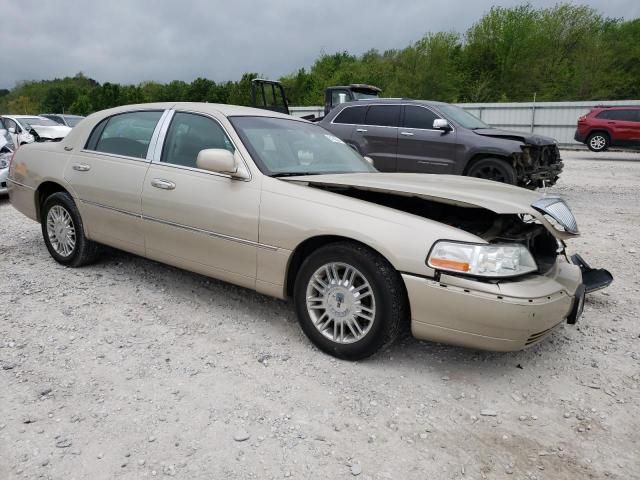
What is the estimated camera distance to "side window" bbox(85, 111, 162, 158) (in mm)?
4137

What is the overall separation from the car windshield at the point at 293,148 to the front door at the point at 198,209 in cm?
18

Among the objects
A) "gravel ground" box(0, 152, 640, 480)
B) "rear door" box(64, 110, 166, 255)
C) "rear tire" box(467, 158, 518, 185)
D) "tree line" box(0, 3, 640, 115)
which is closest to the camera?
"gravel ground" box(0, 152, 640, 480)

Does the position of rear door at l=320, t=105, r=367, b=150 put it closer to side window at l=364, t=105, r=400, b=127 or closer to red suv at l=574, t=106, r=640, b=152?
side window at l=364, t=105, r=400, b=127

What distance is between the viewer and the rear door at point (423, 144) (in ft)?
28.4

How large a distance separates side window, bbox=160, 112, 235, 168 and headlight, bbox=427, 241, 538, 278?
173cm

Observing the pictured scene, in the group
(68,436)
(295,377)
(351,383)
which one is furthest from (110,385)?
(351,383)

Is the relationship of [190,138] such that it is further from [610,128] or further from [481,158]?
[610,128]

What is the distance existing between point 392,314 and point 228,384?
99 cm

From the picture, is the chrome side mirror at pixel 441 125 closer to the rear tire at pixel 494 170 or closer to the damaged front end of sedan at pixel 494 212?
the rear tire at pixel 494 170

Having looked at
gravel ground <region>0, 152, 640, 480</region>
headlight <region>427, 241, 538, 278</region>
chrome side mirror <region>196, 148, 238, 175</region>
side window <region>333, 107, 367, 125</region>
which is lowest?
gravel ground <region>0, 152, 640, 480</region>

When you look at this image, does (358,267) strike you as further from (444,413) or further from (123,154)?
(123,154)

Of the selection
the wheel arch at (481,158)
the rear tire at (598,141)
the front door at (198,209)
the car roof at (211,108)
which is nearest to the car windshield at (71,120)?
the wheel arch at (481,158)

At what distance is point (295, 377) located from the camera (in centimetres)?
296

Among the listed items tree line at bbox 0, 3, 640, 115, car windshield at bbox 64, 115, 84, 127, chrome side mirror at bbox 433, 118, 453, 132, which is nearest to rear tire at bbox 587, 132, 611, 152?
chrome side mirror at bbox 433, 118, 453, 132
